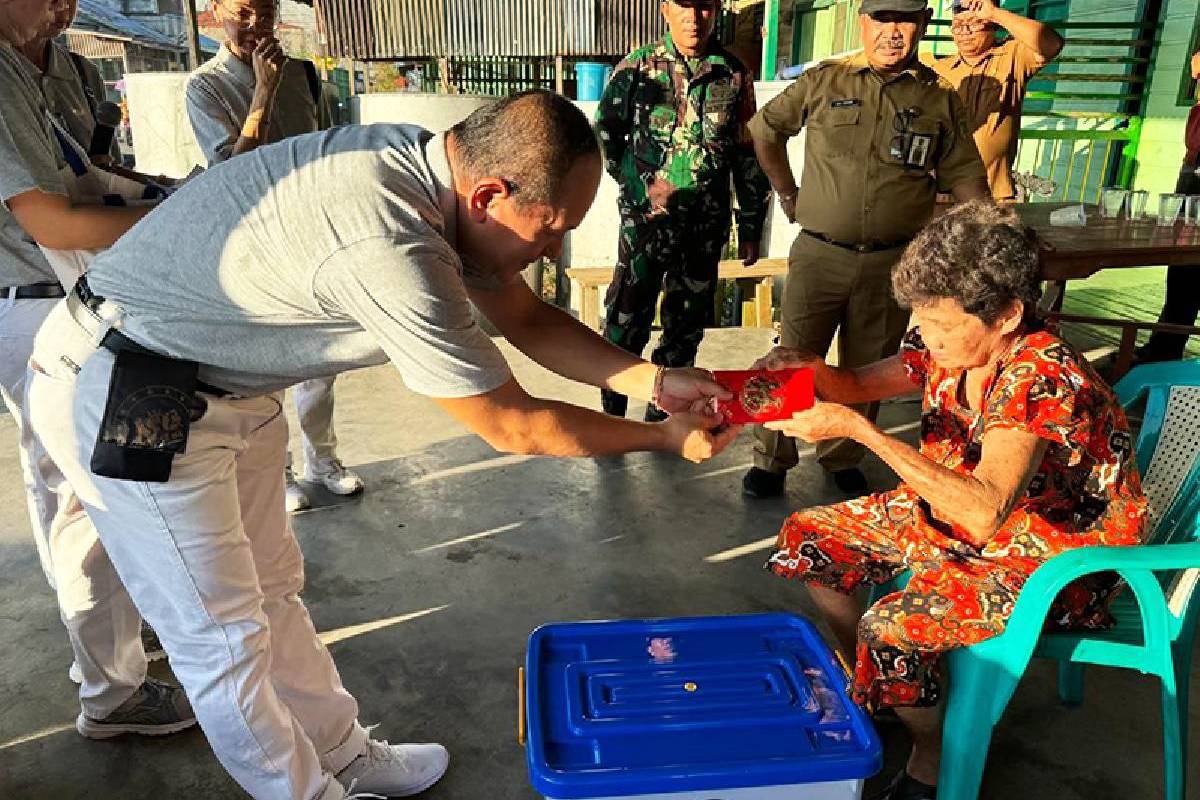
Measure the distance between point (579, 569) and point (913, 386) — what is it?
1.29m

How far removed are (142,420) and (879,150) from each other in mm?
2755

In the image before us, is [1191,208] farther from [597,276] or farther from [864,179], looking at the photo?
[597,276]

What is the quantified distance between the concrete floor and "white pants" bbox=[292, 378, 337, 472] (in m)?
0.21

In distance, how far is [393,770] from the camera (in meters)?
1.97

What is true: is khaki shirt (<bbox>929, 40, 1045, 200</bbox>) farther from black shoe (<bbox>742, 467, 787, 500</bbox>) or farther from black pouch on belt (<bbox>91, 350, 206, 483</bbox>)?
black pouch on belt (<bbox>91, 350, 206, 483</bbox>)

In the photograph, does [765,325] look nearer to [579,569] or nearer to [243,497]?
[579,569]

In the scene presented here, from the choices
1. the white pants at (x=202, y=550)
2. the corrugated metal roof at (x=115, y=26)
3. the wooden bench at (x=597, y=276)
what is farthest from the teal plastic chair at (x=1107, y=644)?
the corrugated metal roof at (x=115, y=26)

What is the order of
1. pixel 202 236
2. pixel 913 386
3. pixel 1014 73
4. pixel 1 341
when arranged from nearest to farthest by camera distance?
pixel 202 236 → pixel 1 341 → pixel 913 386 → pixel 1014 73

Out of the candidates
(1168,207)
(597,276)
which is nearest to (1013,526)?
(1168,207)

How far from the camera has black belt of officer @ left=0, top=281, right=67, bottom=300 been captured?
6.70 feet

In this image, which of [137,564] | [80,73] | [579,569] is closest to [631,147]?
[579,569]

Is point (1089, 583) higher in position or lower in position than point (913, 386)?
lower

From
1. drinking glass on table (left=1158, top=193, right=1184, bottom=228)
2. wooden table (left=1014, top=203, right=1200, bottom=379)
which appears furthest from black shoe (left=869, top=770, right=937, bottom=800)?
drinking glass on table (left=1158, top=193, right=1184, bottom=228)

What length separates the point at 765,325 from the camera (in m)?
6.09
